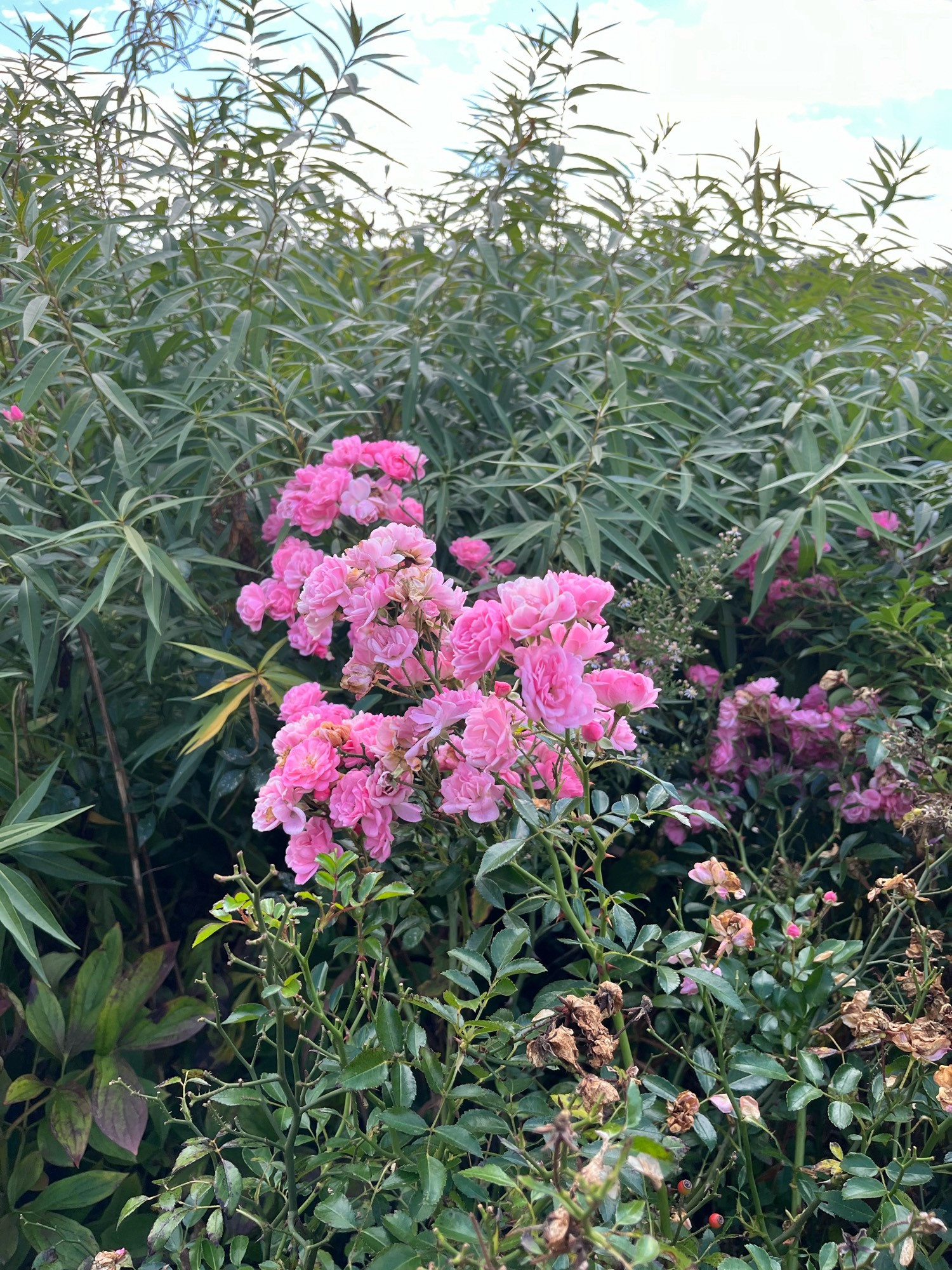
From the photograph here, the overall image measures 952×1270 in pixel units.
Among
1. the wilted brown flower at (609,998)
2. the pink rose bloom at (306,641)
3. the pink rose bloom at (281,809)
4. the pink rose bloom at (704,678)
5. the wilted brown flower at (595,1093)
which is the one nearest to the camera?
the wilted brown flower at (595,1093)

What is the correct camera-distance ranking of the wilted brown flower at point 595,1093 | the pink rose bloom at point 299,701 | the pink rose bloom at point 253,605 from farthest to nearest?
the pink rose bloom at point 253,605
the pink rose bloom at point 299,701
the wilted brown flower at point 595,1093

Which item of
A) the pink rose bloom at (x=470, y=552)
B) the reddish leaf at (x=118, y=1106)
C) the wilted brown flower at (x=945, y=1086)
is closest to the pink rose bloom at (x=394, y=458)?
the pink rose bloom at (x=470, y=552)

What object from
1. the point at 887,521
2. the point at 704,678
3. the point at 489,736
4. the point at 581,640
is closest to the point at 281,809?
the point at 489,736

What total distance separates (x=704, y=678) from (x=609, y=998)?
0.92 meters

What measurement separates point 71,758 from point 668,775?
1.04m

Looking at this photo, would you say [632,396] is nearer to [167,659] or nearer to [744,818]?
[744,818]

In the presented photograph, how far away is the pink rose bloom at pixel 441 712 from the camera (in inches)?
39.2

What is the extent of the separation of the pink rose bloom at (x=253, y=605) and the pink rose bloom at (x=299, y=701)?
0.37 m

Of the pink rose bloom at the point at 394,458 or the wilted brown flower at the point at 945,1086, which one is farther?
the pink rose bloom at the point at 394,458

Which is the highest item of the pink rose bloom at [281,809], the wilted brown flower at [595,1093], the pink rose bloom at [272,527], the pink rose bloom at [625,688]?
the pink rose bloom at [272,527]

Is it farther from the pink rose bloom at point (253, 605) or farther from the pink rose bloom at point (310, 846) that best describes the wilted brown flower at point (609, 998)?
the pink rose bloom at point (253, 605)

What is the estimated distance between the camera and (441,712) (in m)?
1.00

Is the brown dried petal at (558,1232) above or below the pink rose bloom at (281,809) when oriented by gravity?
below

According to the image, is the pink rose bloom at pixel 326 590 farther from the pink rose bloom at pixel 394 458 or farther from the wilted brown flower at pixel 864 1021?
the wilted brown flower at pixel 864 1021
